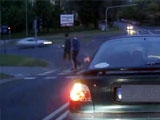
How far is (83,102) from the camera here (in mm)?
6109

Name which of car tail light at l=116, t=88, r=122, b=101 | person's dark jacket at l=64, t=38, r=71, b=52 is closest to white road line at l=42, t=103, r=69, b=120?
car tail light at l=116, t=88, r=122, b=101

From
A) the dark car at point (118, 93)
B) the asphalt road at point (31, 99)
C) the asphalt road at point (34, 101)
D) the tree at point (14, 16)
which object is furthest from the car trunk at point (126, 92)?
the tree at point (14, 16)

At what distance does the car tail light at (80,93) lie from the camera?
611 cm

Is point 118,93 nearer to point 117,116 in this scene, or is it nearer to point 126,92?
point 126,92

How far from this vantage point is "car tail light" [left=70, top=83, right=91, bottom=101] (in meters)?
6.11

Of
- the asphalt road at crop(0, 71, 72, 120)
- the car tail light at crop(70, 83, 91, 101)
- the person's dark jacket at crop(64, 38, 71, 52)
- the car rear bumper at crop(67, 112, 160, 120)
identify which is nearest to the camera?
the car rear bumper at crop(67, 112, 160, 120)

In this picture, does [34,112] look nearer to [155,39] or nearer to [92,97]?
[155,39]

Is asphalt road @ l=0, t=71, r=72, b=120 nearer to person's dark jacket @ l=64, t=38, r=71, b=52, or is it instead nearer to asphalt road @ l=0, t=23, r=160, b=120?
asphalt road @ l=0, t=23, r=160, b=120

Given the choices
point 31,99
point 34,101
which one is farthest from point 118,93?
point 31,99

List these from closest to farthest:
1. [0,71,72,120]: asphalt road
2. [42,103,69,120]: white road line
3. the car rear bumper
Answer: the car rear bumper
[42,103,69,120]: white road line
[0,71,72,120]: asphalt road

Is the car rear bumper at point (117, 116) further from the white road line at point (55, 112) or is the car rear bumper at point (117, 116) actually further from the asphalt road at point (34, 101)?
the white road line at point (55, 112)

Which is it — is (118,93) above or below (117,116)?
above

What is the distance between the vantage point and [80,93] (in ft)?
20.2

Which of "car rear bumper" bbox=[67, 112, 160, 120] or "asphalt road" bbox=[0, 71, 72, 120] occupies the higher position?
"car rear bumper" bbox=[67, 112, 160, 120]
